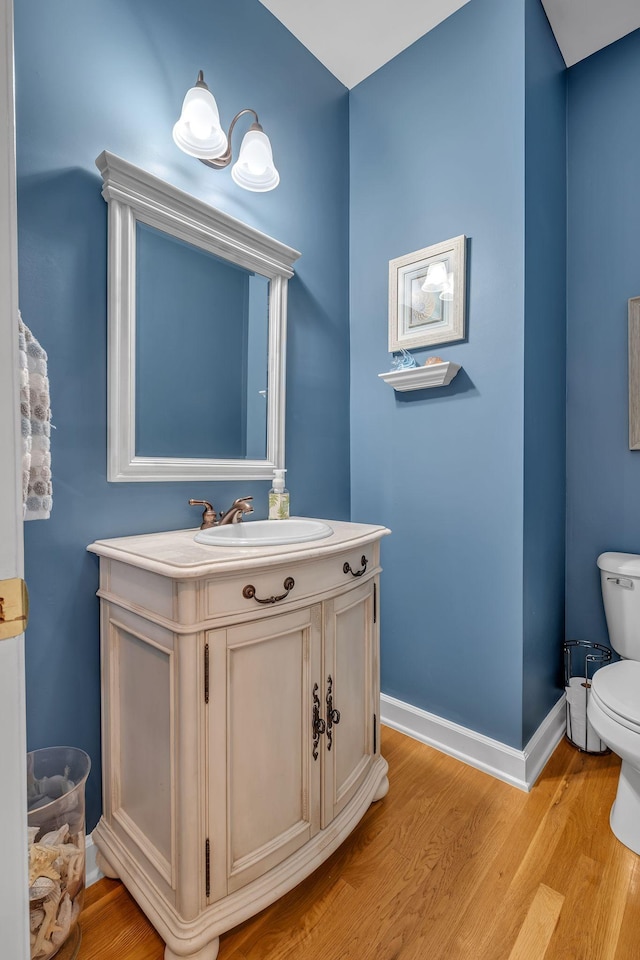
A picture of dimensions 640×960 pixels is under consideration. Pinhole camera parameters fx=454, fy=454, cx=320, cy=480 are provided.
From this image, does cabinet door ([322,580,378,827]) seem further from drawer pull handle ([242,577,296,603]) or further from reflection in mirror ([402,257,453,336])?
reflection in mirror ([402,257,453,336])

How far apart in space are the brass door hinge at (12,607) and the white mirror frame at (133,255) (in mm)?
785

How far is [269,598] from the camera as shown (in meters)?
1.05

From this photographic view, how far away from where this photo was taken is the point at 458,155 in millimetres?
1696

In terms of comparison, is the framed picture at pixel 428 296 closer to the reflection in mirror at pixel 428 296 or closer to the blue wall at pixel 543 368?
the reflection in mirror at pixel 428 296

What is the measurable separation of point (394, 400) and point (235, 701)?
1.33 metres

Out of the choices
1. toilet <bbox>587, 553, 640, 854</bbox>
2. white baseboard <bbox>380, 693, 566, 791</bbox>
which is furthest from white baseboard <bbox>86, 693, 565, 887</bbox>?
toilet <bbox>587, 553, 640, 854</bbox>

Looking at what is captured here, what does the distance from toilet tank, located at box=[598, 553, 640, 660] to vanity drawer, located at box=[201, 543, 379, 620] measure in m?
1.04

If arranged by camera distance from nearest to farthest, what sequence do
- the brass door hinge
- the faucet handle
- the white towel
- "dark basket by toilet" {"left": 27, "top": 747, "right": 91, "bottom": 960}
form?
the brass door hinge → the white towel → "dark basket by toilet" {"left": 27, "top": 747, "right": 91, "bottom": 960} → the faucet handle

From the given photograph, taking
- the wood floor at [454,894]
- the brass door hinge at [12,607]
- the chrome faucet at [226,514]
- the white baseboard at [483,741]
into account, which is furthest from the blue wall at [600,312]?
the brass door hinge at [12,607]

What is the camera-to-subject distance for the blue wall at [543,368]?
61.9 inches

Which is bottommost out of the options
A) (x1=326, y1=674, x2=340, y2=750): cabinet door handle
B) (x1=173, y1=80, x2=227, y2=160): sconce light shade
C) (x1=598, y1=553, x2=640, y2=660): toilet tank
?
(x1=326, y1=674, x2=340, y2=750): cabinet door handle

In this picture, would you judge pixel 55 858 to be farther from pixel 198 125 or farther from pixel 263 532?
pixel 198 125

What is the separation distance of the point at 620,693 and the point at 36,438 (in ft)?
5.37

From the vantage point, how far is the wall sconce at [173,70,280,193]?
1.29 m
